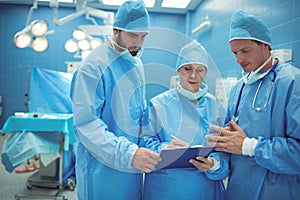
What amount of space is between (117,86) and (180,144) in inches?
12.7

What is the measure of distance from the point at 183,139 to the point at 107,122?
0.32 meters

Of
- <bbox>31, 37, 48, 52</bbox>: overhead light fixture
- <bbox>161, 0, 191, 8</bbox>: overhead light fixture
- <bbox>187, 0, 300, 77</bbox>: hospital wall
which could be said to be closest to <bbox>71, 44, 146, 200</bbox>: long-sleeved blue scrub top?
<bbox>187, 0, 300, 77</bbox>: hospital wall

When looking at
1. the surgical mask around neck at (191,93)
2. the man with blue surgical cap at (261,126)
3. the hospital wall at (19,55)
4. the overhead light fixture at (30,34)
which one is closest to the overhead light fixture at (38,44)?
the overhead light fixture at (30,34)

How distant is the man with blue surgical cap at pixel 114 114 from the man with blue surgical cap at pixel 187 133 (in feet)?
0.25

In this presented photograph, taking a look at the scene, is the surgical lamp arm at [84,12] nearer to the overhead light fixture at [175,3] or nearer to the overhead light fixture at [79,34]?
the overhead light fixture at [79,34]

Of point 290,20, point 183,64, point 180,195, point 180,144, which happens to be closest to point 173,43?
point 183,64

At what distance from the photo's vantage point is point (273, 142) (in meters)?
1.00

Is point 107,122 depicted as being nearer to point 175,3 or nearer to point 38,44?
point 38,44

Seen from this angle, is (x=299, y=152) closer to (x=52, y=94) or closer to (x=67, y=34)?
(x=52, y=94)

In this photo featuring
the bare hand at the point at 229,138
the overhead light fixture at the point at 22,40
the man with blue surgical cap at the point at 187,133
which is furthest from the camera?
the overhead light fixture at the point at 22,40

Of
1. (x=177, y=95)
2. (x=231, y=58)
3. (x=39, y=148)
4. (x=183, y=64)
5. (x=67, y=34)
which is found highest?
(x=67, y=34)

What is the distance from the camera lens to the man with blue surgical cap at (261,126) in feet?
3.25

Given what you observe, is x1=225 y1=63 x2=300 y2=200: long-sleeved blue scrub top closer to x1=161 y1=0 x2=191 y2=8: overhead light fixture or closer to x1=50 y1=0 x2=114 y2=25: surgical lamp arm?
x1=50 y1=0 x2=114 y2=25: surgical lamp arm

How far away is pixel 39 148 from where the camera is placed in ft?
7.86
